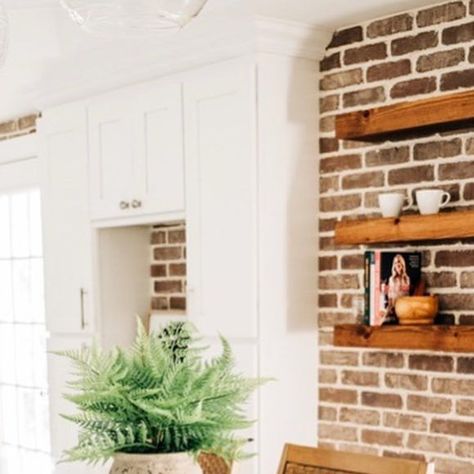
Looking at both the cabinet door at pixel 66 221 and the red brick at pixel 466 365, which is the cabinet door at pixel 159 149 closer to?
the cabinet door at pixel 66 221

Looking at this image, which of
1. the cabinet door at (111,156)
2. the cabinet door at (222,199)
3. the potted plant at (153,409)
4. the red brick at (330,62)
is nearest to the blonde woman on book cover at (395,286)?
the cabinet door at (222,199)

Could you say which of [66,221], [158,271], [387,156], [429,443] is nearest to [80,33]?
[66,221]

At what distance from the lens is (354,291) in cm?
355

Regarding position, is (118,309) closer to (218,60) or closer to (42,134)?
(42,134)

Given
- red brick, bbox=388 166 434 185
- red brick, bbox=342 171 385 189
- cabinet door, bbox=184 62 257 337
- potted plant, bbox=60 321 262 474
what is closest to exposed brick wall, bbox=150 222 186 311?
cabinet door, bbox=184 62 257 337

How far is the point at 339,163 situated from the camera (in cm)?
362

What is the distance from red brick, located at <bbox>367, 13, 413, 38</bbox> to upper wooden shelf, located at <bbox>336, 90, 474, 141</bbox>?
338 mm

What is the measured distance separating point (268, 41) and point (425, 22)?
59 centimetres

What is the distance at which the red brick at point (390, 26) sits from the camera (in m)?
3.37

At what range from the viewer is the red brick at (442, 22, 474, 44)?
3.19 meters

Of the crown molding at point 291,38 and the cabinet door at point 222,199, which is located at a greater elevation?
the crown molding at point 291,38

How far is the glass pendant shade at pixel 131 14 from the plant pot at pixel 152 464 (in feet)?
2.66

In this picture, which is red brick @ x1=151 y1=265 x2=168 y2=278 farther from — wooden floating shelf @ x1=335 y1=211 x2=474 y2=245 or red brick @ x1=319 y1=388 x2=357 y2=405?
wooden floating shelf @ x1=335 y1=211 x2=474 y2=245

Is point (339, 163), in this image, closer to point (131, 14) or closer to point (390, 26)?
point (390, 26)
